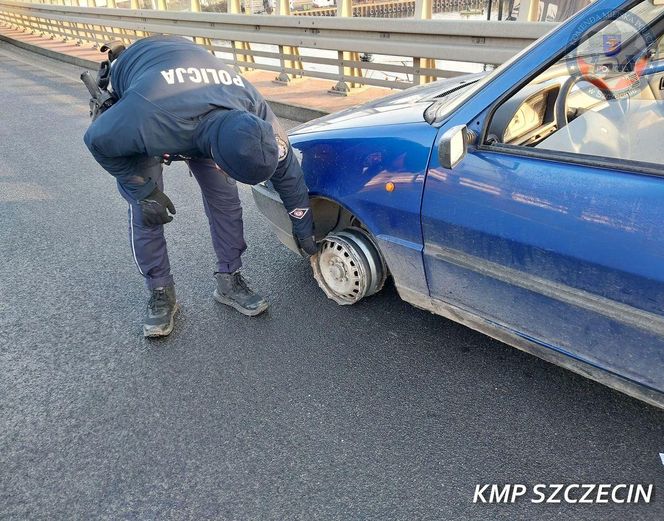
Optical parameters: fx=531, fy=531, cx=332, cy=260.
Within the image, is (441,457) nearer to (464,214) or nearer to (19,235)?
(464,214)

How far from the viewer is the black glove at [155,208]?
8.39 feet

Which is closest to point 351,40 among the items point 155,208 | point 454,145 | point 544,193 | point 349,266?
point 349,266

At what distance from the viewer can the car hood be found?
244 cm

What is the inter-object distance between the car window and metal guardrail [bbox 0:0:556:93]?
92.7 inches

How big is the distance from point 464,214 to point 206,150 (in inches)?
44.5

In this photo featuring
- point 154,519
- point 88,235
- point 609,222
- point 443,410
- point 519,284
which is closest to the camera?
point 609,222

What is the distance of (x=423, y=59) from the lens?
5.87m

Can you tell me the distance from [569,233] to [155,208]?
184 cm

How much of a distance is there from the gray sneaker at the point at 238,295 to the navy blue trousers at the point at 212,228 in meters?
0.05

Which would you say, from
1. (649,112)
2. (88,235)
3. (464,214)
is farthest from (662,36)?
(88,235)

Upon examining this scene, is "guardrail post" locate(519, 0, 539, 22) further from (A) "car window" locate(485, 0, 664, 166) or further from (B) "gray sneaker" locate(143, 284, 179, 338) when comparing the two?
(B) "gray sneaker" locate(143, 284, 179, 338)

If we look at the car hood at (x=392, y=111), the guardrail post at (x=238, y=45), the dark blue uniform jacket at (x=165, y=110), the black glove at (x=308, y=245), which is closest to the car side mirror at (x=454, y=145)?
the car hood at (x=392, y=111)

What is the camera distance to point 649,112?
2023 millimetres

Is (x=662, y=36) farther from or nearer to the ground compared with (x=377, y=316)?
farther from the ground
